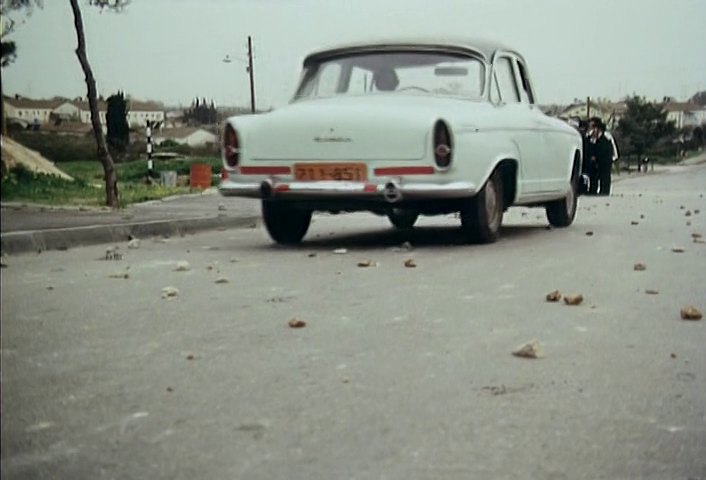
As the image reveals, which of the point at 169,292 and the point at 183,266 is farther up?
the point at 169,292

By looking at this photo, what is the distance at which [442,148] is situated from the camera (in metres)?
4.43

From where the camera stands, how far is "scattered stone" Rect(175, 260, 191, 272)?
126 inches

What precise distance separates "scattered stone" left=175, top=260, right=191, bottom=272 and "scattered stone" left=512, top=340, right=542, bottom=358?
102 cm

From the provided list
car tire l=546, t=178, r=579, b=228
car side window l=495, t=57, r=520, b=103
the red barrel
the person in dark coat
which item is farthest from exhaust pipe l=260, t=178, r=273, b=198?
the red barrel

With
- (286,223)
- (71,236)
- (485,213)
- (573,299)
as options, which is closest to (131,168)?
(71,236)

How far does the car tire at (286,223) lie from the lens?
15.0 ft

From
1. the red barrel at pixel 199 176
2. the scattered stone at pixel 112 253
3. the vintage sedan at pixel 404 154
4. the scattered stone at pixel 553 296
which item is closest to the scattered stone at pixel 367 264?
the vintage sedan at pixel 404 154

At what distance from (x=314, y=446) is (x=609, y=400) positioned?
0.77m

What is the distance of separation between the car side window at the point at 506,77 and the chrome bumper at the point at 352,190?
2.16 feet

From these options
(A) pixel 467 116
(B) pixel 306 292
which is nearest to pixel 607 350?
(B) pixel 306 292

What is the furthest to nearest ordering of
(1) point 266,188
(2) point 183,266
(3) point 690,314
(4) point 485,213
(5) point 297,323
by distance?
1. (4) point 485,213
2. (1) point 266,188
3. (2) point 183,266
4. (3) point 690,314
5. (5) point 297,323

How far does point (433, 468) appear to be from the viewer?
4.80 ft

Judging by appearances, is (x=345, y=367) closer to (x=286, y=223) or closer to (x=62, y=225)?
(x=62, y=225)

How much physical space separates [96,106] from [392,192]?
11.3 ft
